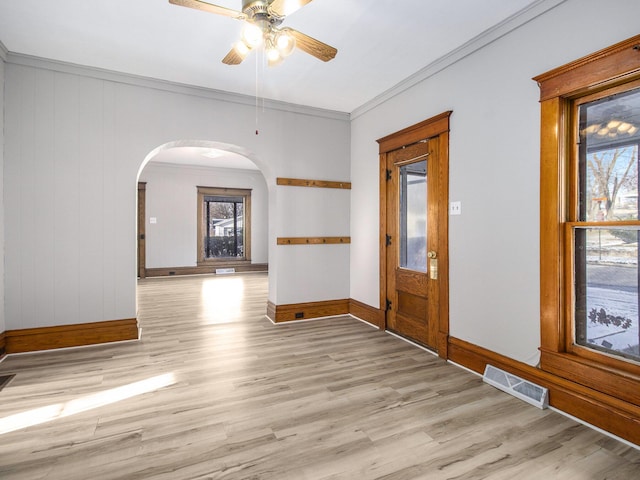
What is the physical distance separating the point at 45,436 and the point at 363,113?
4520 mm

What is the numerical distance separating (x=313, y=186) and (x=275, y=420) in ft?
10.4

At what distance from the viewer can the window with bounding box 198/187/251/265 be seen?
→ 9.35 meters

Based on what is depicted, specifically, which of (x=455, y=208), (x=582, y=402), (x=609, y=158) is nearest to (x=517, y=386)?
(x=582, y=402)

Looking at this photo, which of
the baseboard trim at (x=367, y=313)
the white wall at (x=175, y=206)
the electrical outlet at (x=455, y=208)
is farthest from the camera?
the white wall at (x=175, y=206)

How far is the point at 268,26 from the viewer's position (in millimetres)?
2080

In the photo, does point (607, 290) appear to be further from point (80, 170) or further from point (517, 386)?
point (80, 170)

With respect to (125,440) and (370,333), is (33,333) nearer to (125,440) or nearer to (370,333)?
(125,440)

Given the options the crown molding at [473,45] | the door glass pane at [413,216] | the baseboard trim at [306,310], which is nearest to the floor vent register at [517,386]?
the door glass pane at [413,216]

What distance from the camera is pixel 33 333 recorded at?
3.46 m

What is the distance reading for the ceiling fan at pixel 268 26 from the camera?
193cm

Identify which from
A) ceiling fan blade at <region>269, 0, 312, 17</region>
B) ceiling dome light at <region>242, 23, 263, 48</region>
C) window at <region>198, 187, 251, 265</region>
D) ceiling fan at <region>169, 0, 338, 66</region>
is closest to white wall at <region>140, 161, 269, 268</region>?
window at <region>198, 187, 251, 265</region>

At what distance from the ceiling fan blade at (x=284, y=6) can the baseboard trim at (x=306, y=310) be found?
3.36 m

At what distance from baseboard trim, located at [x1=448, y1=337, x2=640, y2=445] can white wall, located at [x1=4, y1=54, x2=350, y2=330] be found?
147 inches

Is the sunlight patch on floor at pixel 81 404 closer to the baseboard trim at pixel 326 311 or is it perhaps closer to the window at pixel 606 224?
the baseboard trim at pixel 326 311
